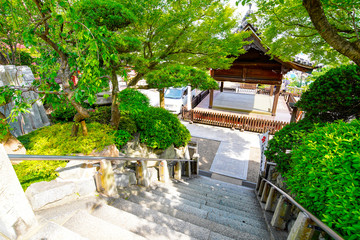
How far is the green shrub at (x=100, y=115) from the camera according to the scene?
5.69 m

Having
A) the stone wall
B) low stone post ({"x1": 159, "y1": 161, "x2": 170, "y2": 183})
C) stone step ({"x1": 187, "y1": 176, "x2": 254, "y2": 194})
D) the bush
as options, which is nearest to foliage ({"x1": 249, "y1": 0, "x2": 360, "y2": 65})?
the bush

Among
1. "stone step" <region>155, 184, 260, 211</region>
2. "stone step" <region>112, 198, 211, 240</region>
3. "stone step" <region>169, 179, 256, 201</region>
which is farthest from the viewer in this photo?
"stone step" <region>169, 179, 256, 201</region>

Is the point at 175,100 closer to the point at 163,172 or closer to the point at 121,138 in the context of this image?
the point at 121,138

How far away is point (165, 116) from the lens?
6426mm

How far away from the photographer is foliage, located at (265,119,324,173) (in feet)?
12.2

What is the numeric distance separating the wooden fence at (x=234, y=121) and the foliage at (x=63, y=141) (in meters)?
8.15

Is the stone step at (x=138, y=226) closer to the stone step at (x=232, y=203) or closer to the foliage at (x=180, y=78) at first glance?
the stone step at (x=232, y=203)

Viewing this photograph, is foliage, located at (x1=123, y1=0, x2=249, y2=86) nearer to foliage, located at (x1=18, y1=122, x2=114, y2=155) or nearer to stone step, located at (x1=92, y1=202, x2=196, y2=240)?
foliage, located at (x1=18, y1=122, x2=114, y2=155)

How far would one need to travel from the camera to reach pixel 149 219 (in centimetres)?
274

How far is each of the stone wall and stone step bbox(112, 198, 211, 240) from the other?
4000 millimetres

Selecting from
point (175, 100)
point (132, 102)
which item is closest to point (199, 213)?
point (132, 102)

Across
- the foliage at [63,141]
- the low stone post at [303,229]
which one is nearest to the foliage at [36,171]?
the foliage at [63,141]

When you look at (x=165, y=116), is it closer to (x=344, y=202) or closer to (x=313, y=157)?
(x=313, y=157)

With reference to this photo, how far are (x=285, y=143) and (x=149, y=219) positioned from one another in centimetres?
332
